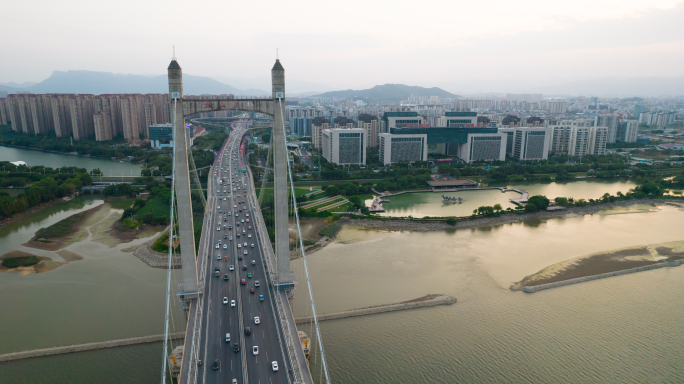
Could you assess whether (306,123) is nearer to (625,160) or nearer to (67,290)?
(625,160)

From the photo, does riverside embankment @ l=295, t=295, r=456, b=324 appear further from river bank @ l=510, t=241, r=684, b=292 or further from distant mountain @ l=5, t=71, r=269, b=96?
distant mountain @ l=5, t=71, r=269, b=96

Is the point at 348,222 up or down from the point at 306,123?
down

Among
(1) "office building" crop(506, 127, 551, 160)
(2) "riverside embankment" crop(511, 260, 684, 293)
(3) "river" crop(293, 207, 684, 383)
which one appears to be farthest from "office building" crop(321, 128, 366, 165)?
(2) "riverside embankment" crop(511, 260, 684, 293)

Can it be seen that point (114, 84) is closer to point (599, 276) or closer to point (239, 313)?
point (239, 313)

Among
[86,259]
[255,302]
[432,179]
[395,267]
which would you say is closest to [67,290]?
[86,259]

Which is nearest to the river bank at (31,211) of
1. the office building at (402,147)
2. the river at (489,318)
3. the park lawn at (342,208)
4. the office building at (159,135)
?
the river at (489,318)

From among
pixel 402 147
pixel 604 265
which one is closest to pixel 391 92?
pixel 402 147
